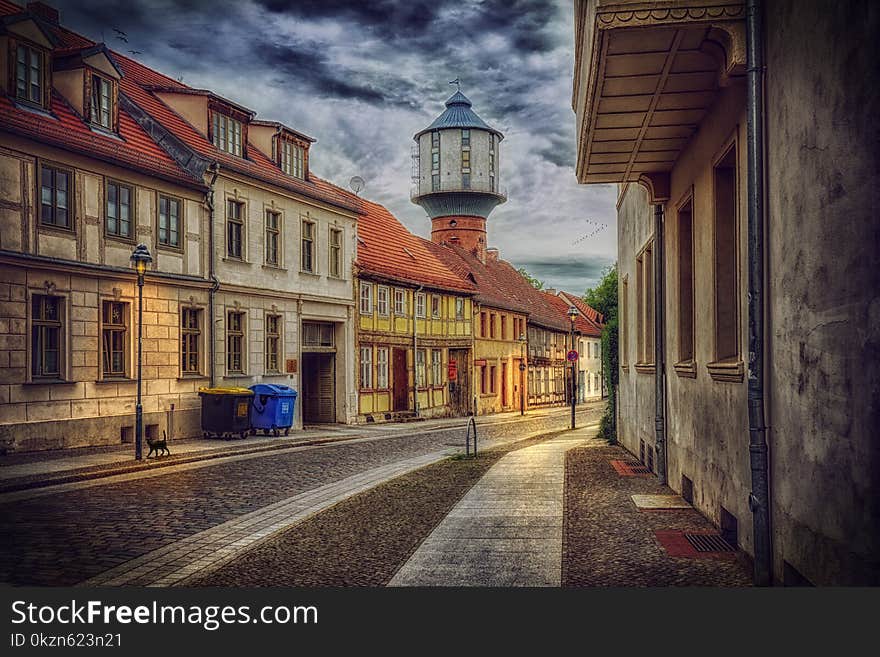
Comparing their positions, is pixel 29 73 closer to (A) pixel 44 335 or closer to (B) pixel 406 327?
(A) pixel 44 335

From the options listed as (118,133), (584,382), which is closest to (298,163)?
(118,133)

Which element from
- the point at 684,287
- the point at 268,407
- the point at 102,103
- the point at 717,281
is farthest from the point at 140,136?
the point at 717,281

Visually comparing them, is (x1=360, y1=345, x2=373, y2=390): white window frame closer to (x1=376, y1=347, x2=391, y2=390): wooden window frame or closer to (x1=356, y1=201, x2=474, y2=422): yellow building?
(x1=356, y1=201, x2=474, y2=422): yellow building

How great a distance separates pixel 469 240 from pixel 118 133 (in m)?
40.6

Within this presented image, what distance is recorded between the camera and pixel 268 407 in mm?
23234

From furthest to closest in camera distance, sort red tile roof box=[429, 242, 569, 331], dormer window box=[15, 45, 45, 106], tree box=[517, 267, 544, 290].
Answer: tree box=[517, 267, 544, 290] < red tile roof box=[429, 242, 569, 331] < dormer window box=[15, 45, 45, 106]

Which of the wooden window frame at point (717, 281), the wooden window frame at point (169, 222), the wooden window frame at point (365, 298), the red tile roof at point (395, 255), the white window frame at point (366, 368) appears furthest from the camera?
the red tile roof at point (395, 255)

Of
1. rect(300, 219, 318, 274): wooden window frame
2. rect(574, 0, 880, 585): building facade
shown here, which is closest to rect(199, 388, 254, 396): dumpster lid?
rect(300, 219, 318, 274): wooden window frame

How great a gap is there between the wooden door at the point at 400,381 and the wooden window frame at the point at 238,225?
1151 cm

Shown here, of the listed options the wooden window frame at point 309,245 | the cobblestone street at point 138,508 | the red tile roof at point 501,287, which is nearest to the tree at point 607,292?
the red tile roof at point 501,287

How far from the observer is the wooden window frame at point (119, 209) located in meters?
19.3

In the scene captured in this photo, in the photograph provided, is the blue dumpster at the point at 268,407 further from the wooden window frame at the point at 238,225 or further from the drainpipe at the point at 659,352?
the drainpipe at the point at 659,352

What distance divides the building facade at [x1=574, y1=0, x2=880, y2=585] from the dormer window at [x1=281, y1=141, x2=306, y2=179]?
60.3 ft

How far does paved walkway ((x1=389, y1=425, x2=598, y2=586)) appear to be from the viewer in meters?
6.50
